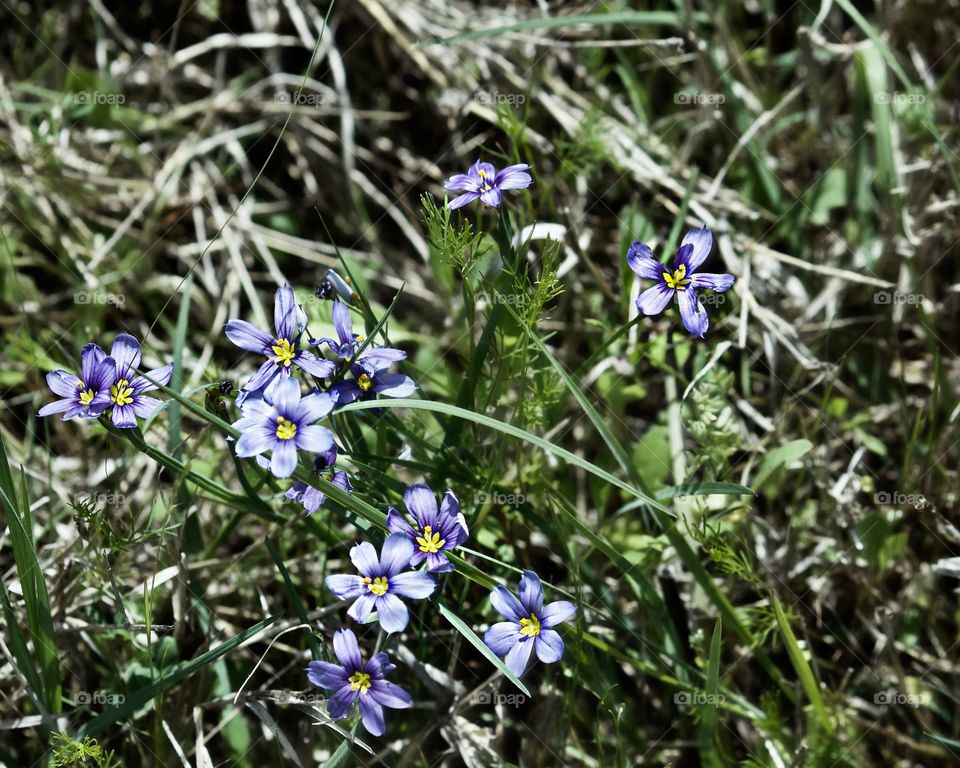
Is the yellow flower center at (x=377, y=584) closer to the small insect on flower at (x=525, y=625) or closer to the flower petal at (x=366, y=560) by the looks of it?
the flower petal at (x=366, y=560)

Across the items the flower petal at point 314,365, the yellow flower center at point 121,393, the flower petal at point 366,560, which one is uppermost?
the flower petal at point 314,365

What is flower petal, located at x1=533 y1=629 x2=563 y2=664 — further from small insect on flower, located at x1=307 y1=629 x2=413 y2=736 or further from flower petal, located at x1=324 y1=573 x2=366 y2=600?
flower petal, located at x1=324 y1=573 x2=366 y2=600

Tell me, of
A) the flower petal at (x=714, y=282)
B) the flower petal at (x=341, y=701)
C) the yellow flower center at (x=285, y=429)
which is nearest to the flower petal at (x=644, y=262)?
the flower petal at (x=714, y=282)

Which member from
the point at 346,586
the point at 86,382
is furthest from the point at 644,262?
the point at 86,382

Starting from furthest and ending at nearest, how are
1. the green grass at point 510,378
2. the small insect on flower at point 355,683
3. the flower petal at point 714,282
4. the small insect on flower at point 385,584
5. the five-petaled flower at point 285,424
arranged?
1. the green grass at point 510,378
2. the flower petal at point 714,282
3. the small insect on flower at point 355,683
4. the small insect on flower at point 385,584
5. the five-petaled flower at point 285,424

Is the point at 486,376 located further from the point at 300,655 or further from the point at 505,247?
the point at 300,655

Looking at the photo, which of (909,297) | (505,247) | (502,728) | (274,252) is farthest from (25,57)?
(909,297)
